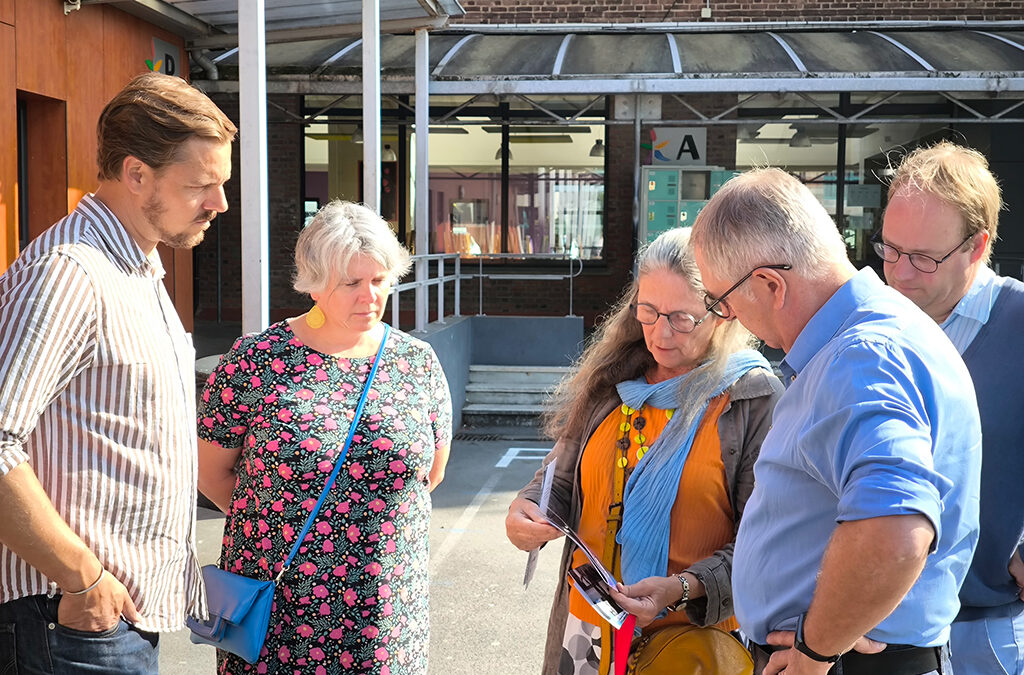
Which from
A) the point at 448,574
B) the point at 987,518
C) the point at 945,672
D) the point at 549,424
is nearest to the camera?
the point at 945,672

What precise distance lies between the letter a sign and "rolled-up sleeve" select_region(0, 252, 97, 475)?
1232cm

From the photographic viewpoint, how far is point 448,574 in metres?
5.04

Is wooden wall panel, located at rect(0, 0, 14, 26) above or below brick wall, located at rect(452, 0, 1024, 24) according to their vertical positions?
below

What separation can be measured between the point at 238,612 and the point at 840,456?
156 centimetres

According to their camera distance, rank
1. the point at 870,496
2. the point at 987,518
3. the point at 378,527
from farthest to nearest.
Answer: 1. the point at 378,527
2. the point at 987,518
3. the point at 870,496

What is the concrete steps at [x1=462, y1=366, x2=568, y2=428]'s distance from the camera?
30.5ft

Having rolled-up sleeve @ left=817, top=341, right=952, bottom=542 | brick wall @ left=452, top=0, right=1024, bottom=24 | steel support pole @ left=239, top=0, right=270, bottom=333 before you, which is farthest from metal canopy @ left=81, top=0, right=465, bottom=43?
rolled-up sleeve @ left=817, top=341, right=952, bottom=542

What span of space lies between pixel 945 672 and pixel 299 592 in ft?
4.98

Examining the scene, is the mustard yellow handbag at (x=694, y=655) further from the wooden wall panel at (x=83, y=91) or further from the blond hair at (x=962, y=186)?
the wooden wall panel at (x=83, y=91)

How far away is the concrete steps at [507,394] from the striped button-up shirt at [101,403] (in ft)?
22.7

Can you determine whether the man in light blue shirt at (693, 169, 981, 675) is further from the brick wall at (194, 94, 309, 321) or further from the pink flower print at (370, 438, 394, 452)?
the brick wall at (194, 94, 309, 321)

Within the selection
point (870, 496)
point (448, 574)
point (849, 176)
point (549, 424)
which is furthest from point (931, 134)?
point (870, 496)

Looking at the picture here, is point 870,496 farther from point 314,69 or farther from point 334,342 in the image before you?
point 314,69

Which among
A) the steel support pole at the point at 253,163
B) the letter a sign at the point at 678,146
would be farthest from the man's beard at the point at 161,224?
the letter a sign at the point at 678,146
